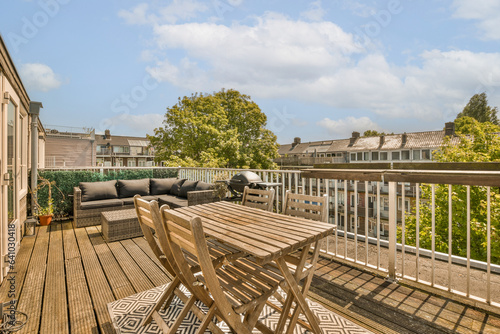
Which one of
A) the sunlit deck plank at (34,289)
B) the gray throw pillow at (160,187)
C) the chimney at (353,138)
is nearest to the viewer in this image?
the sunlit deck plank at (34,289)

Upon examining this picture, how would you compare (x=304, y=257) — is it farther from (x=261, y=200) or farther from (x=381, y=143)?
(x=381, y=143)

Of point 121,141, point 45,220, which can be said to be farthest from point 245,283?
point 121,141

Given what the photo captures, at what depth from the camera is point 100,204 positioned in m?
5.45

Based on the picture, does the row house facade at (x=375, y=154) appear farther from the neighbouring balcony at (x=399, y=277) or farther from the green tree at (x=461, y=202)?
the neighbouring balcony at (x=399, y=277)

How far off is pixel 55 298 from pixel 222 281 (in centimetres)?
193

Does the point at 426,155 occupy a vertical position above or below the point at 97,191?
above

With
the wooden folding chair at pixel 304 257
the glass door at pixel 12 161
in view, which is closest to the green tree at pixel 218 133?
the glass door at pixel 12 161

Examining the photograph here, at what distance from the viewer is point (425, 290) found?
246 cm

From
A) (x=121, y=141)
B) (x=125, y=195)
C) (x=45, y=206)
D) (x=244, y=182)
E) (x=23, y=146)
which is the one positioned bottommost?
(x=45, y=206)

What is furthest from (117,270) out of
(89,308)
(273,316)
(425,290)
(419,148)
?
(419,148)

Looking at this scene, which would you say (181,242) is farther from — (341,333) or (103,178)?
(103,178)

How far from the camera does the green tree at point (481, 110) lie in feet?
87.2

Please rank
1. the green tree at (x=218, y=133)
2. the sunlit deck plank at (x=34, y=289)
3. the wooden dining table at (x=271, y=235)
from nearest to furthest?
1. the wooden dining table at (x=271, y=235)
2. the sunlit deck plank at (x=34, y=289)
3. the green tree at (x=218, y=133)

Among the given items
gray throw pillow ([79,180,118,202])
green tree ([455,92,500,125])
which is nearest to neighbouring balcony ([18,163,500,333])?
gray throw pillow ([79,180,118,202])
